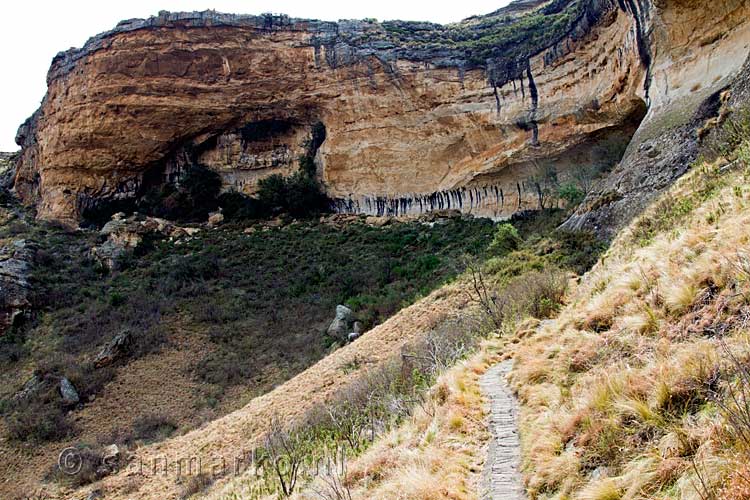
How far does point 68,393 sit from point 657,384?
17.8 metres

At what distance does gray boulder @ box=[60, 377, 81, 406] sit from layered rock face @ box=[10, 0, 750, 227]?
62.3 ft

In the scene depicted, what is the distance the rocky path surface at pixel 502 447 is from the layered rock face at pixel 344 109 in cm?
1842

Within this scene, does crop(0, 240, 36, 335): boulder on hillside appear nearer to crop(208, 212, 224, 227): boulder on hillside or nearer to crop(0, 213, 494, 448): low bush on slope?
crop(0, 213, 494, 448): low bush on slope

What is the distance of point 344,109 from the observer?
29031 mm

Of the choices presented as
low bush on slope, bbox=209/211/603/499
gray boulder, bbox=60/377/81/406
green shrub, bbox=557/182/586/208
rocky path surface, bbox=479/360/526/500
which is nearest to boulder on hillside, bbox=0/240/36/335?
gray boulder, bbox=60/377/81/406

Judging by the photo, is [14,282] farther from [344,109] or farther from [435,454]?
[435,454]

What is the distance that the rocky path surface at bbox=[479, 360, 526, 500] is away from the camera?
319cm

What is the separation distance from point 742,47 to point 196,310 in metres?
22.3

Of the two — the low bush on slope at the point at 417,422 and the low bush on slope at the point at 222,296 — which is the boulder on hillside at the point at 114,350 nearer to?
the low bush on slope at the point at 222,296

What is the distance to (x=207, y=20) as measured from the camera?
28734 mm

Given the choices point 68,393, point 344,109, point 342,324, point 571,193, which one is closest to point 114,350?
point 68,393

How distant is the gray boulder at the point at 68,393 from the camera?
15.1 metres

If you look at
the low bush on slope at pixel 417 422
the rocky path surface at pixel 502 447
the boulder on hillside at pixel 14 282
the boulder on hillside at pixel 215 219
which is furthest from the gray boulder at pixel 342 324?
the boulder on hillside at pixel 215 219

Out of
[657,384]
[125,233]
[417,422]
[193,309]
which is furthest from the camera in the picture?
[125,233]
